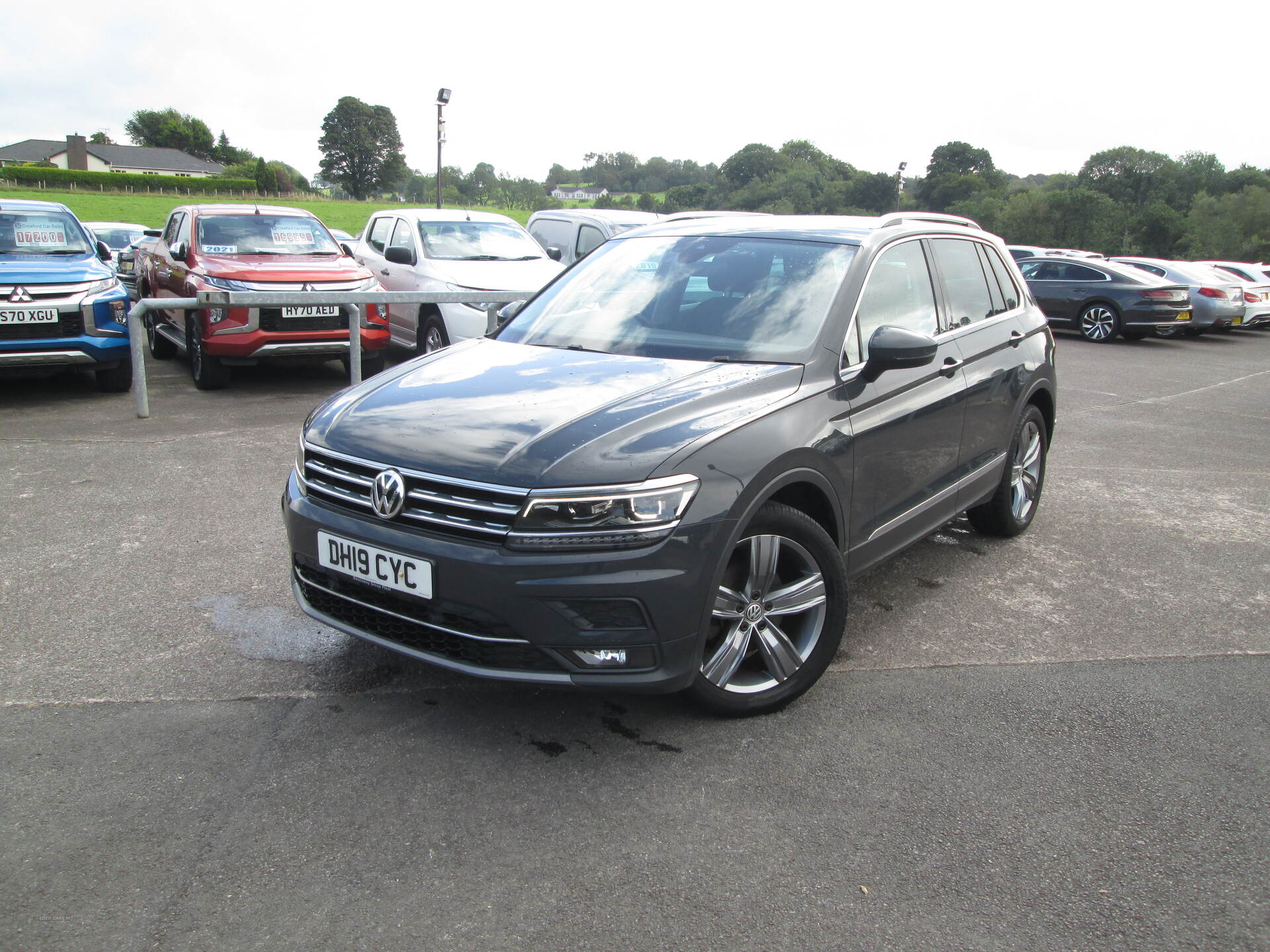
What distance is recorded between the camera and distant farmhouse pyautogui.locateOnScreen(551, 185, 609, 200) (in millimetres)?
98250

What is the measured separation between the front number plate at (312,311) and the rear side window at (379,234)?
314 cm

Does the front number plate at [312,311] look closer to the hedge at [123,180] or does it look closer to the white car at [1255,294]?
the white car at [1255,294]

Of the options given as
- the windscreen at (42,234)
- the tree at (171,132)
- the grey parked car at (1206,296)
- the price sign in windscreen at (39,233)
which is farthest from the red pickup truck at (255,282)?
the tree at (171,132)

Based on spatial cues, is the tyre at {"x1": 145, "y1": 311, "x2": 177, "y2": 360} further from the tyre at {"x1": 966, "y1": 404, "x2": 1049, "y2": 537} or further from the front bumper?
the front bumper

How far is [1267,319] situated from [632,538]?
2353 cm

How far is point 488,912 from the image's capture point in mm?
2434

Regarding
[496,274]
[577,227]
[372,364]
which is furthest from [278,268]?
[577,227]

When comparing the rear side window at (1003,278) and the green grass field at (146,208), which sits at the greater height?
the green grass field at (146,208)

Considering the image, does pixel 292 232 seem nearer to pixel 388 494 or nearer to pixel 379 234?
pixel 379 234

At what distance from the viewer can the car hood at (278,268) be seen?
949 centimetres

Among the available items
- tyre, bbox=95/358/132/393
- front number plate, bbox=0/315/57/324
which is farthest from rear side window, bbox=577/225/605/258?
front number plate, bbox=0/315/57/324

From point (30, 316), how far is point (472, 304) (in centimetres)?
386

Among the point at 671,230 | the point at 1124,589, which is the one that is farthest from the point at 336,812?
the point at 1124,589

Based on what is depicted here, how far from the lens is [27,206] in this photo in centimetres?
966
